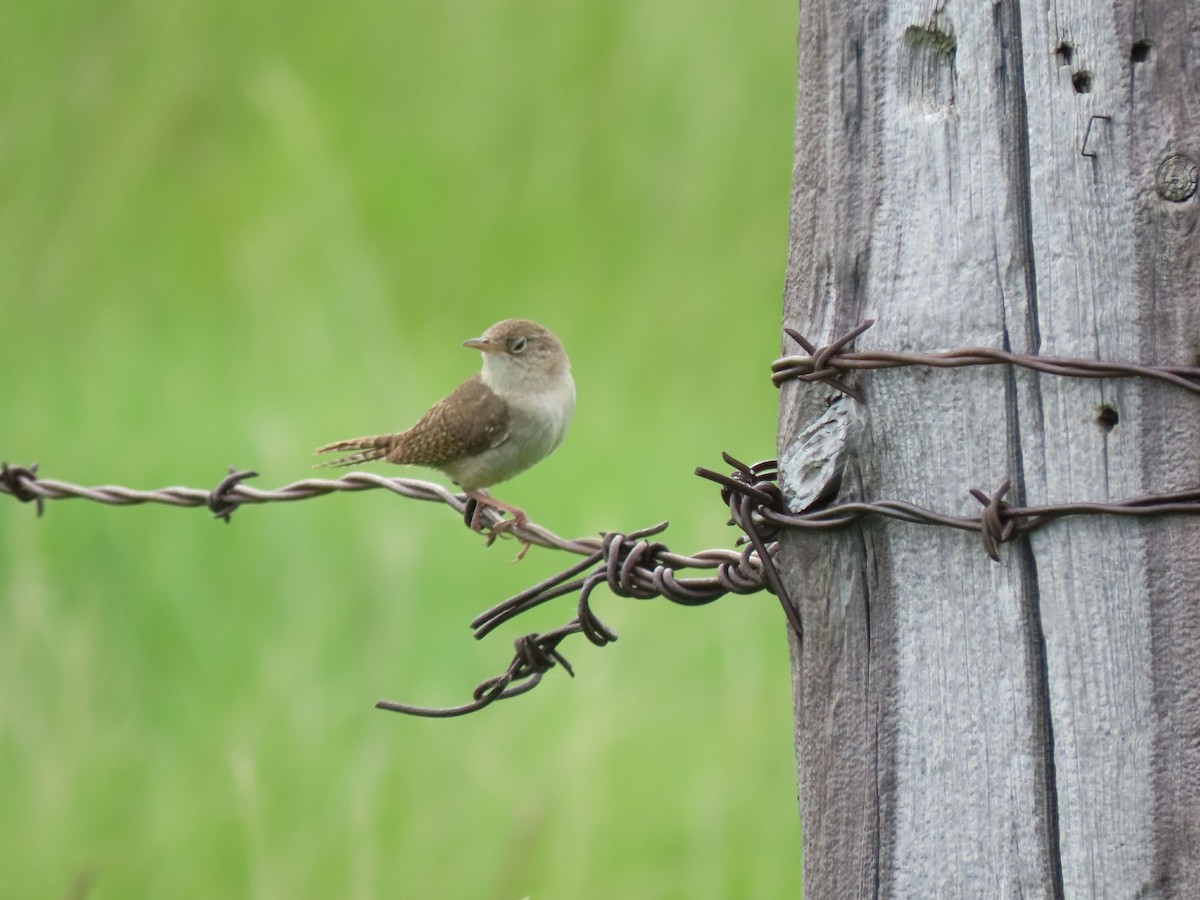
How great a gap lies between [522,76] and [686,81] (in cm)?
112

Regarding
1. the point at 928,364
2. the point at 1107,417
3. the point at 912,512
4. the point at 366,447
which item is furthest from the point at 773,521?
the point at 366,447

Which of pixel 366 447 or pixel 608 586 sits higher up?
pixel 366 447

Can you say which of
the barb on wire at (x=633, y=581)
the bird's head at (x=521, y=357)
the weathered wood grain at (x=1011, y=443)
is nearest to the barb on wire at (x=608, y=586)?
the barb on wire at (x=633, y=581)

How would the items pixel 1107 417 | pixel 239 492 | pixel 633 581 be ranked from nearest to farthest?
pixel 1107 417, pixel 633 581, pixel 239 492

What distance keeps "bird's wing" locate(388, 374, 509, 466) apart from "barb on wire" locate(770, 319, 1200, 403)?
254cm

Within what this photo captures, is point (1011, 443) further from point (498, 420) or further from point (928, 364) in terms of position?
point (498, 420)

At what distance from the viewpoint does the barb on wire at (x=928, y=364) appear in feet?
6.08

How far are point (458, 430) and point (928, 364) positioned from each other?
2825 mm

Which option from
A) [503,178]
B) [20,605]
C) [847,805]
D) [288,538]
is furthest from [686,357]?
[847,805]

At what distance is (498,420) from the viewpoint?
4664mm

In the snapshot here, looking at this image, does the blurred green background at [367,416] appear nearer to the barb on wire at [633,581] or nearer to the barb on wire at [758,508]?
the barb on wire at [633,581]

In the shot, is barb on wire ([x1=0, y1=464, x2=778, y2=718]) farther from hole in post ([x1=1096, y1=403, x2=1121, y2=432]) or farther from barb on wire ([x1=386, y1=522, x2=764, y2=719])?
hole in post ([x1=1096, y1=403, x2=1121, y2=432])

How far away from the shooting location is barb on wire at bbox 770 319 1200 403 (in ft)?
6.08

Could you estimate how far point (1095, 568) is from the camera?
1.91 m
